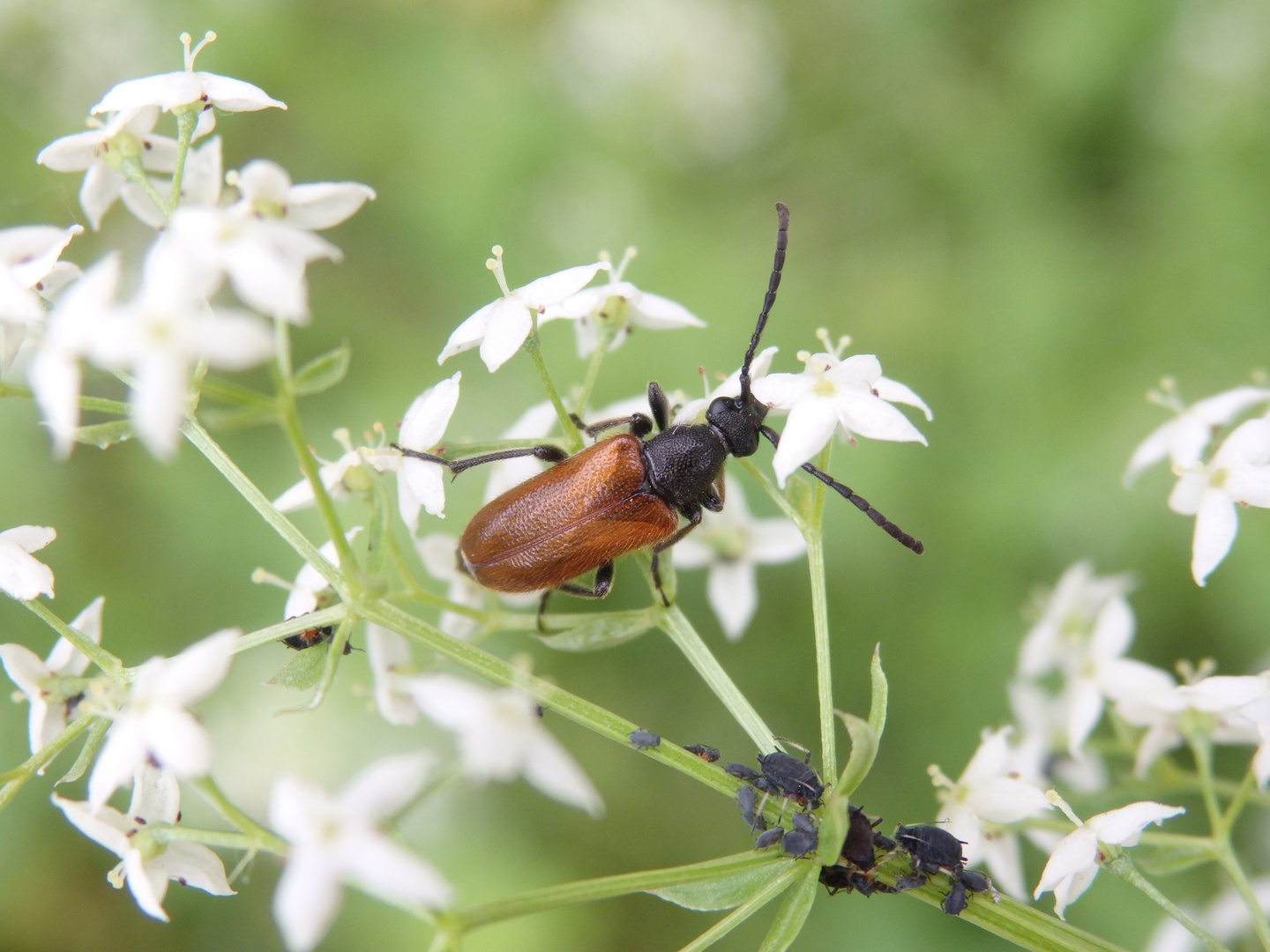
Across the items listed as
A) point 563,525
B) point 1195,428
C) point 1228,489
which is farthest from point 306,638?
point 1195,428

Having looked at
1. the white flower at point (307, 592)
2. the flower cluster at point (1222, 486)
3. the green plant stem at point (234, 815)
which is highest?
the flower cluster at point (1222, 486)

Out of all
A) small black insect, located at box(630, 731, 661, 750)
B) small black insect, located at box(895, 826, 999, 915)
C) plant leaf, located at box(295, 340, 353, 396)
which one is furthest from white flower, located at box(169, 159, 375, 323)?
small black insect, located at box(895, 826, 999, 915)

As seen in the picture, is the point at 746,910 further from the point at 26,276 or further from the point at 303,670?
the point at 26,276

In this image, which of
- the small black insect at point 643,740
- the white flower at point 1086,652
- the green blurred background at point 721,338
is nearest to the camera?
the small black insect at point 643,740

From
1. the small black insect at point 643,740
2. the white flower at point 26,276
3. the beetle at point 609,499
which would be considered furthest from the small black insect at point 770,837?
the white flower at point 26,276

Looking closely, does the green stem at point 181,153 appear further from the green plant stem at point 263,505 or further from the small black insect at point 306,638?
the small black insect at point 306,638

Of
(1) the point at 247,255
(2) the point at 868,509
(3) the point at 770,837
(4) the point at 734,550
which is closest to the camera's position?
(1) the point at 247,255

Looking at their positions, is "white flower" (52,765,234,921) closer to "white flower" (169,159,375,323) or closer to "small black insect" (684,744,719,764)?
"small black insect" (684,744,719,764)
